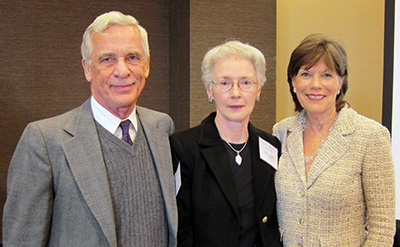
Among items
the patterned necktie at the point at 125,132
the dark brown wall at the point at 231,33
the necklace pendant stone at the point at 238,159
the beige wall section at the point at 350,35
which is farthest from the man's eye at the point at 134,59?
the beige wall section at the point at 350,35

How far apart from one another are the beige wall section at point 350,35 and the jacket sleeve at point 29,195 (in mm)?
3282

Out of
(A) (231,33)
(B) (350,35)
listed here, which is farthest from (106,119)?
(B) (350,35)

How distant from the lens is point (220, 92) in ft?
6.23

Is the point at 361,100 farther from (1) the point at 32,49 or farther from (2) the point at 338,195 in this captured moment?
(1) the point at 32,49

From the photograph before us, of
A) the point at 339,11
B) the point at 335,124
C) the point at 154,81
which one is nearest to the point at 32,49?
the point at 154,81

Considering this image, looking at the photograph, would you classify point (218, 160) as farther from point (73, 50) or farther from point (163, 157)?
point (73, 50)

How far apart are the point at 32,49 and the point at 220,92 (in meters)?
2.29

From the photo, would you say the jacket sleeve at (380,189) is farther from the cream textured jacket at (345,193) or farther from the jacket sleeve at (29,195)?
the jacket sleeve at (29,195)

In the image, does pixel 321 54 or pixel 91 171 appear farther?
pixel 321 54

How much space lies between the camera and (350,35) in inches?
170

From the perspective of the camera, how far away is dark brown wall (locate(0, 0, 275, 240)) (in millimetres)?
3348

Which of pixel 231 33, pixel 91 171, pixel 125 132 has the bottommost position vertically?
pixel 91 171

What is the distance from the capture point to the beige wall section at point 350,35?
4.25 metres

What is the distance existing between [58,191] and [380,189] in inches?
57.5
